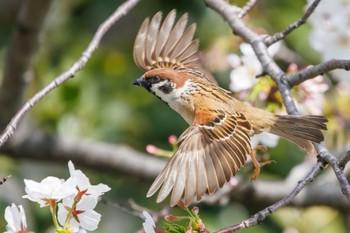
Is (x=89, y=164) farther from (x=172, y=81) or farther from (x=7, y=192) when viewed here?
(x=172, y=81)

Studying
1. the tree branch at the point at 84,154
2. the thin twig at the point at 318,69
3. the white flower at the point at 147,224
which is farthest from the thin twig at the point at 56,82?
the tree branch at the point at 84,154

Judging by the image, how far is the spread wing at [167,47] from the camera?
8.77 ft

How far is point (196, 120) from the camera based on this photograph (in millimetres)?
2336

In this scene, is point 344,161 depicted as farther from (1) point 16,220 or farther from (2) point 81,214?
(1) point 16,220

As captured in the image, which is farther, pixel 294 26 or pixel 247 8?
pixel 247 8

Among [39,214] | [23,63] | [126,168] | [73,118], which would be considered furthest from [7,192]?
[23,63]

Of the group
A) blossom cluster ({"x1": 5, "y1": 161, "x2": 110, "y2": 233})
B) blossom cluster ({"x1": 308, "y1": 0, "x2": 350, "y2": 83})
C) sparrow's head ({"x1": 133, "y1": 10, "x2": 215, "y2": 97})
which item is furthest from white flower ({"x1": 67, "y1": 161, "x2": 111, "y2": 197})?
blossom cluster ({"x1": 308, "y1": 0, "x2": 350, "y2": 83})

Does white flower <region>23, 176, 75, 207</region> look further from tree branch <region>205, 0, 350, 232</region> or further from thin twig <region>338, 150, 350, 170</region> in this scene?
thin twig <region>338, 150, 350, 170</region>

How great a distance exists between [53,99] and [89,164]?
421 mm

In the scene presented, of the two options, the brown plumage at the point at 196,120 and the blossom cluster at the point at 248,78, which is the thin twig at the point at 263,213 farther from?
the blossom cluster at the point at 248,78

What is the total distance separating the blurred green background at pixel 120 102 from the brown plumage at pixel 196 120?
2.22 feet

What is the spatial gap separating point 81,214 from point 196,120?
662mm

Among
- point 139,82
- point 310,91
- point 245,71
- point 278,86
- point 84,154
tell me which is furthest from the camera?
point 84,154

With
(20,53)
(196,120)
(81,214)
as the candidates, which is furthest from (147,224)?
(20,53)
